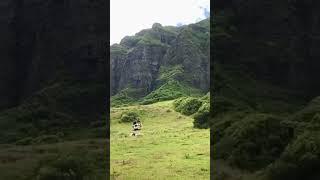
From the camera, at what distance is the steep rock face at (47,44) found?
258 ft

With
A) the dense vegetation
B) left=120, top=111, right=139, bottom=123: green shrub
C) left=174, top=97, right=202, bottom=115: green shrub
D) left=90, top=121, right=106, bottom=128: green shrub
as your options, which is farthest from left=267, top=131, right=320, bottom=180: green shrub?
left=174, top=97, right=202, bottom=115: green shrub

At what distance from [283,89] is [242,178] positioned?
1561 inches

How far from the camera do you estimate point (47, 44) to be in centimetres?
Result: 8194

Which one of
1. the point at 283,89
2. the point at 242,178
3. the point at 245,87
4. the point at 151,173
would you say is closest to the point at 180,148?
the point at 151,173

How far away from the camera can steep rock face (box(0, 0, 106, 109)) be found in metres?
78.6

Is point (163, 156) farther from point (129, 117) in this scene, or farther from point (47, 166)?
point (129, 117)

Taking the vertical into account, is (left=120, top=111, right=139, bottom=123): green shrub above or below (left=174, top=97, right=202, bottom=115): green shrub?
below

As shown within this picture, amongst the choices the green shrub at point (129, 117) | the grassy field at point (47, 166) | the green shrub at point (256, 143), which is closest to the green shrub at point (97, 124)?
the green shrub at point (129, 117)

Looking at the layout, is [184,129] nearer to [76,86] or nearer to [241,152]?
[76,86]

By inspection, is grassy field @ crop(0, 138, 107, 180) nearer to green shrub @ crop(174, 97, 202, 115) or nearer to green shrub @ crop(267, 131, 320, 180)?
green shrub @ crop(267, 131, 320, 180)

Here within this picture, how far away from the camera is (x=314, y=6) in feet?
247

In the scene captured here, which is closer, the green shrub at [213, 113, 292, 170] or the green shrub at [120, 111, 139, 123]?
the green shrub at [213, 113, 292, 170]

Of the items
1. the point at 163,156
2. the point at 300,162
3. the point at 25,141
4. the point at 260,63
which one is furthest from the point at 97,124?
the point at 300,162

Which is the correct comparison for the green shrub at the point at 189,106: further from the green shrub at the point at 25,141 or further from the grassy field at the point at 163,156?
the green shrub at the point at 25,141
